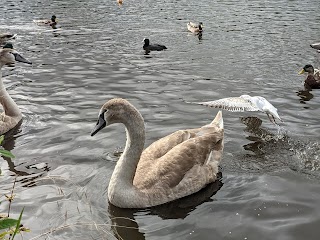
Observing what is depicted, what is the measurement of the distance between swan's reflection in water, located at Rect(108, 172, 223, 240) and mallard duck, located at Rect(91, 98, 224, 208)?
0.10 m

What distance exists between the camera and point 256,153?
31.1 feet

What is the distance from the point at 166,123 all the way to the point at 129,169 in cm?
433

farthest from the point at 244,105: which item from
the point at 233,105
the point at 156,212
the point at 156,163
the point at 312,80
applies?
the point at 312,80

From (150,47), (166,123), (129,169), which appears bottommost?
(166,123)

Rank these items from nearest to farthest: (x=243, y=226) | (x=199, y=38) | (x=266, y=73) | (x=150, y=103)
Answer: (x=243, y=226)
(x=150, y=103)
(x=266, y=73)
(x=199, y=38)

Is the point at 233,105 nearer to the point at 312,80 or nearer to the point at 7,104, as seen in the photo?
the point at 7,104

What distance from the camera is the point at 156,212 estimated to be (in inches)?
286

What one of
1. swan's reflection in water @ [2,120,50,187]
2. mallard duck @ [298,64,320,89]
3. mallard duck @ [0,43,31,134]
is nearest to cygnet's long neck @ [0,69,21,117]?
mallard duck @ [0,43,31,134]

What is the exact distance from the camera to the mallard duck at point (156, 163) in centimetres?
718

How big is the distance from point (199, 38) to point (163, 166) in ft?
54.3

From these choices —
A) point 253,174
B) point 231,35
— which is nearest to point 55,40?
point 231,35

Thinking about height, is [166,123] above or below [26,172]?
above

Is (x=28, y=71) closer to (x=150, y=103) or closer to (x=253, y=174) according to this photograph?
(x=150, y=103)

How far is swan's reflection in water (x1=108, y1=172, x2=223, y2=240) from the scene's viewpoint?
6.79m
